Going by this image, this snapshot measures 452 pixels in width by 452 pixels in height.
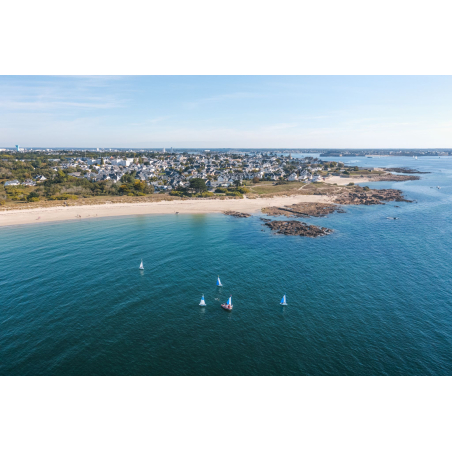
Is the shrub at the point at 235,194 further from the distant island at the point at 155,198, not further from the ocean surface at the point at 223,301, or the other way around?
the ocean surface at the point at 223,301

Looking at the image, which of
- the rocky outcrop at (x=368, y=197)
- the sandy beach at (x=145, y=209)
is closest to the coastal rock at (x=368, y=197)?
the rocky outcrop at (x=368, y=197)

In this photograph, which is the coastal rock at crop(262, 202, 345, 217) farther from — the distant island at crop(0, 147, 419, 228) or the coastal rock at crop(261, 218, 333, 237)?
the coastal rock at crop(261, 218, 333, 237)

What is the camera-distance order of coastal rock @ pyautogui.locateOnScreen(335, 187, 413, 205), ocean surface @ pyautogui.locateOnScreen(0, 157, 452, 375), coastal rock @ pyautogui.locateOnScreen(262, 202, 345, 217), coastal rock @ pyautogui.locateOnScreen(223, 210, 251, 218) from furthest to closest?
coastal rock @ pyautogui.locateOnScreen(335, 187, 413, 205), coastal rock @ pyautogui.locateOnScreen(262, 202, 345, 217), coastal rock @ pyautogui.locateOnScreen(223, 210, 251, 218), ocean surface @ pyautogui.locateOnScreen(0, 157, 452, 375)

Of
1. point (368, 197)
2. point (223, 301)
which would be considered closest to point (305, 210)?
point (368, 197)

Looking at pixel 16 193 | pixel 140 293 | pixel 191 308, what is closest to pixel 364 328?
pixel 191 308

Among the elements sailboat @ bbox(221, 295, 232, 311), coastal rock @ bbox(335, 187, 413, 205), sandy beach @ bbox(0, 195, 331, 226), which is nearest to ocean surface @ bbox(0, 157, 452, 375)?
sailboat @ bbox(221, 295, 232, 311)

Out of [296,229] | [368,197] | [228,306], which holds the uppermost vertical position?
[368,197]

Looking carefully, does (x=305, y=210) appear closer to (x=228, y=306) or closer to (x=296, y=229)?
(x=296, y=229)
